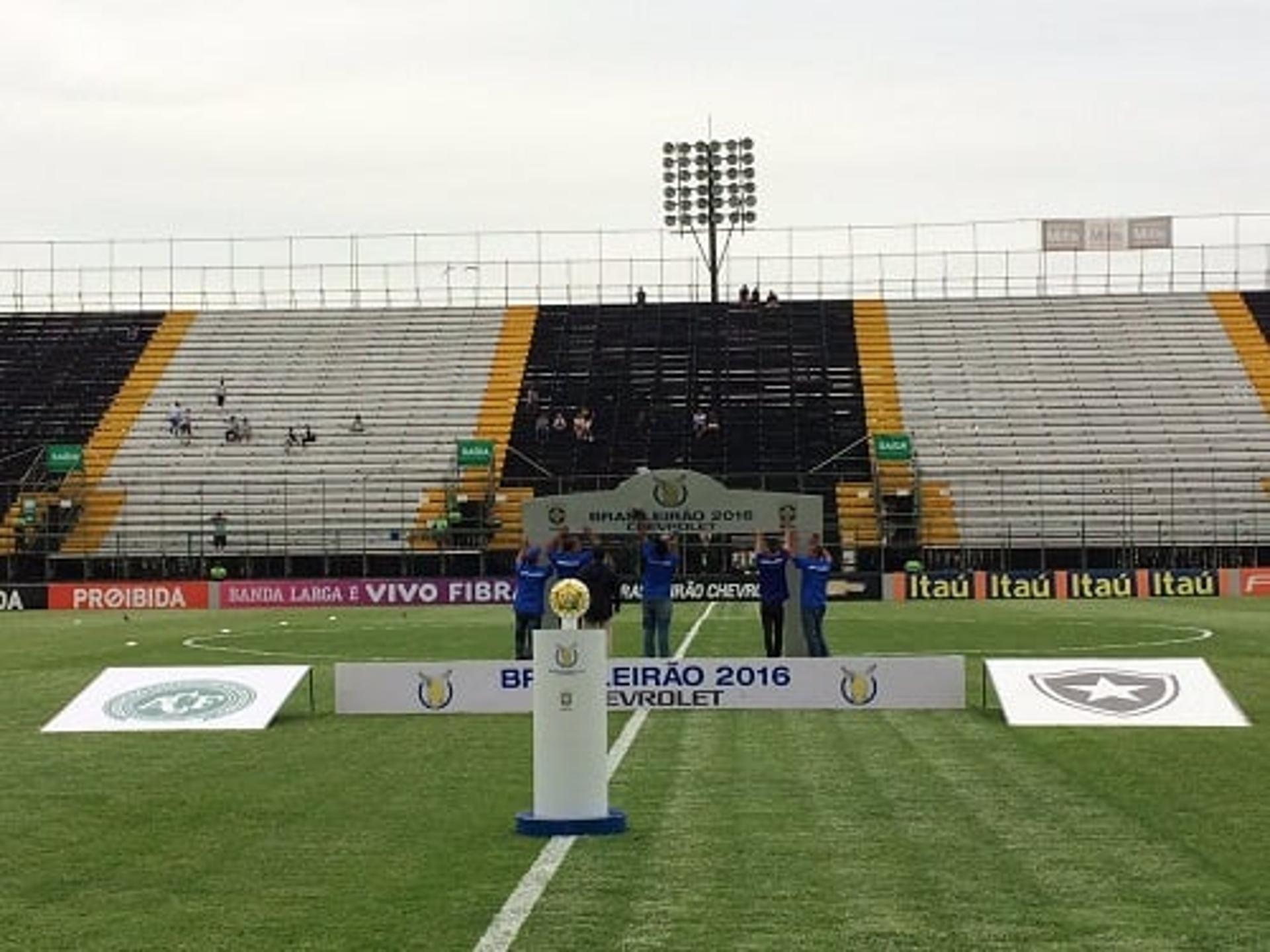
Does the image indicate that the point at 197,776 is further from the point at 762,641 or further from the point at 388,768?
→ the point at 762,641

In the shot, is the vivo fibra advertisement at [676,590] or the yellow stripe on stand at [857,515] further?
the yellow stripe on stand at [857,515]

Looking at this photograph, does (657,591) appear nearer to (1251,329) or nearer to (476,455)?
(476,455)

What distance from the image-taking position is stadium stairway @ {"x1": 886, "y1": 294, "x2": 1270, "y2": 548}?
68812 mm

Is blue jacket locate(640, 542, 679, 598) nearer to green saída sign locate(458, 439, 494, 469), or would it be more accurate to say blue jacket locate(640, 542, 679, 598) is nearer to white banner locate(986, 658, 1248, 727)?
white banner locate(986, 658, 1248, 727)

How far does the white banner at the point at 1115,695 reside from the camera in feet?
72.7

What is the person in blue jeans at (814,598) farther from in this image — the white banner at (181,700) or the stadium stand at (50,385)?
the stadium stand at (50,385)

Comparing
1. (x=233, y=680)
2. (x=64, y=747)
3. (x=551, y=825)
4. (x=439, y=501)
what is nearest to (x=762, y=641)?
(x=233, y=680)

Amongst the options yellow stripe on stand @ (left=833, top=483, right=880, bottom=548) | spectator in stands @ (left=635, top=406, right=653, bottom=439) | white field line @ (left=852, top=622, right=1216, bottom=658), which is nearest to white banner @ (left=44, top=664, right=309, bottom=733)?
white field line @ (left=852, top=622, right=1216, bottom=658)

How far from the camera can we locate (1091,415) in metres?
76.7

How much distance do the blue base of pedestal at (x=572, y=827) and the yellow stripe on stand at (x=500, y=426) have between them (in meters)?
52.0

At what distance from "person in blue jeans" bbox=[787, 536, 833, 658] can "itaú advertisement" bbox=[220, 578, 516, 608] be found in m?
30.8

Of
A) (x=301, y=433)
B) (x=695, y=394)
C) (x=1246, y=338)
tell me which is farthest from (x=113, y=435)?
(x=1246, y=338)

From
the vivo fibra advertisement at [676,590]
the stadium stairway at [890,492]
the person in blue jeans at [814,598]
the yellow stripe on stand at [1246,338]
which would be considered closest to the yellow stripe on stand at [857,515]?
the stadium stairway at [890,492]

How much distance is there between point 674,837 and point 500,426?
6313 cm
